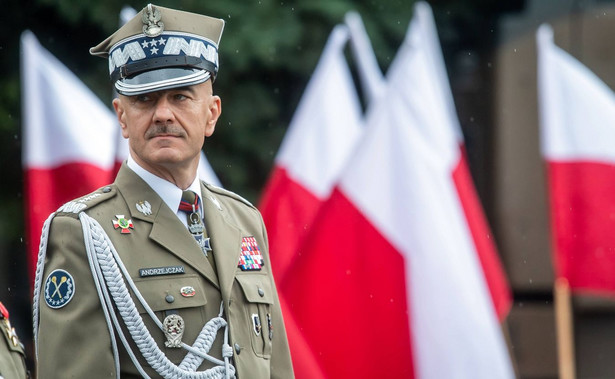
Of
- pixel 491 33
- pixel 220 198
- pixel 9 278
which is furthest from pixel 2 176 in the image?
pixel 220 198

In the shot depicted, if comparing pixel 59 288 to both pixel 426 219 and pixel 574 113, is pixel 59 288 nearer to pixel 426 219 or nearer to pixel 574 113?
pixel 426 219

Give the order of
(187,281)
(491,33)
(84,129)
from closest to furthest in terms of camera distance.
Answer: (187,281) → (84,129) → (491,33)

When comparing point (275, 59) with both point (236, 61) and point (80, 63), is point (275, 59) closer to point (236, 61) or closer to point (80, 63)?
point (236, 61)

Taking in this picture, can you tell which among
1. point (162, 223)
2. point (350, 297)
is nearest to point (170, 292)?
point (162, 223)

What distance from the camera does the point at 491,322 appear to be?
3602 millimetres

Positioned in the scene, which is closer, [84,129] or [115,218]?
[115,218]

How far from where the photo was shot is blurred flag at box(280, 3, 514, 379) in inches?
140

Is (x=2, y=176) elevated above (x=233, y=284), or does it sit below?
above

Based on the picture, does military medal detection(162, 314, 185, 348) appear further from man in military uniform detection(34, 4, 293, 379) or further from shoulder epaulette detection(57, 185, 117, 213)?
shoulder epaulette detection(57, 185, 117, 213)

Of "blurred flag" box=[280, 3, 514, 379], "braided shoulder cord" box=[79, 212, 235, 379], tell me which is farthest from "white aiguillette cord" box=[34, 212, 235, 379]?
"blurred flag" box=[280, 3, 514, 379]

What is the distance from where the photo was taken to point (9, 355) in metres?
2.10

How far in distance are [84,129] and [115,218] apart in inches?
84.3

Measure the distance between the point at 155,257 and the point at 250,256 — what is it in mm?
238

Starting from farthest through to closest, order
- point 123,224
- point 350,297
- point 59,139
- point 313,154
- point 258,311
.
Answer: point 313,154, point 59,139, point 350,297, point 258,311, point 123,224
